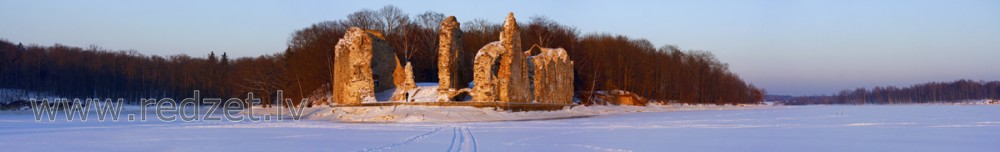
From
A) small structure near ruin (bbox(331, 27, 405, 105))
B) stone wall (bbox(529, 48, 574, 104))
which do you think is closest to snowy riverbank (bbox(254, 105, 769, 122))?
small structure near ruin (bbox(331, 27, 405, 105))

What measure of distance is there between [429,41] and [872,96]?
364 feet

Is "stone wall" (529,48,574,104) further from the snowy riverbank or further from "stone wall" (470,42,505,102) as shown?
"stone wall" (470,42,505,102)

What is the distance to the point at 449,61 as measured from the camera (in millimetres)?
32656

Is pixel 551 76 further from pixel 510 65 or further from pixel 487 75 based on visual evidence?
pixel 487 75

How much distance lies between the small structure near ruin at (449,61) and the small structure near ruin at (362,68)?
8.56 feet

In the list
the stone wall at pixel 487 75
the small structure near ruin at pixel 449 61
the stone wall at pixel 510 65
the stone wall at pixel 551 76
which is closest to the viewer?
the stone wall at pixel 487 75

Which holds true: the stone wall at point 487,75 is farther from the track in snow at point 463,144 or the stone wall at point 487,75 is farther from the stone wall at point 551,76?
the track in snow at point 463,144

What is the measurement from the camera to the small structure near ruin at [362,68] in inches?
1278

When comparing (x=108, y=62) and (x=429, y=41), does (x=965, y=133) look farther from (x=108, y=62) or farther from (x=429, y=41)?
(x=108, y=62)

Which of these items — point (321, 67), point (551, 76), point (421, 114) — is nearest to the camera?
point (421, 114)

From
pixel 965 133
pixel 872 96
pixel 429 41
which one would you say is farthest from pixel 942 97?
pixel 965 133

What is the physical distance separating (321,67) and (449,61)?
59.3 feet

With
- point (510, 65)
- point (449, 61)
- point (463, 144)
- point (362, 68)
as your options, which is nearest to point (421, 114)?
point (510, 65)

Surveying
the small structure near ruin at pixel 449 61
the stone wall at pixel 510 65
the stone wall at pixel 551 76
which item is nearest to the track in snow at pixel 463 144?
the stone wall at pixel 510 65
